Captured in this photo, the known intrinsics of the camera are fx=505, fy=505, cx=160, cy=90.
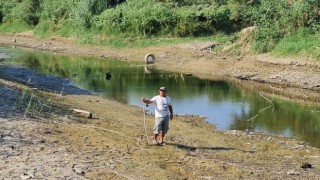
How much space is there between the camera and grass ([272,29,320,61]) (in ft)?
105

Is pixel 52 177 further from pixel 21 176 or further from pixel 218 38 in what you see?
pixel 218 38

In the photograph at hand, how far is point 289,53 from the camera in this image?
110ft

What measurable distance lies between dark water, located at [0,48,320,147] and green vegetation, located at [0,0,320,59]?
706 cm

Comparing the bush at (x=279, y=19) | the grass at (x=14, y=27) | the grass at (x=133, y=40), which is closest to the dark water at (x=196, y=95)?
the grass at (x=133, y=40)

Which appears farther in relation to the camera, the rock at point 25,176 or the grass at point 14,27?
the grass at point 14,27

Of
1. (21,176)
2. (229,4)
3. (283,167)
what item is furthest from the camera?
(229,4)

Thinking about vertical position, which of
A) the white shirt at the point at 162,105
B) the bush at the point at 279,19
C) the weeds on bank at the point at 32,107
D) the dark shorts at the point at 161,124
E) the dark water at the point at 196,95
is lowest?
the dark water at the point at 196,95

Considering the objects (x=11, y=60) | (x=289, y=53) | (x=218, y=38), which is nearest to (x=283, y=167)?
(x=289, y=53)

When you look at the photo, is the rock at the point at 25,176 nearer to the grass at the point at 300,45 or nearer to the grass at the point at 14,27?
the grass at the point at 300,45

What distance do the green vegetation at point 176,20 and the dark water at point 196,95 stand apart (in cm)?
706

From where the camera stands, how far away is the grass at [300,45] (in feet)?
105

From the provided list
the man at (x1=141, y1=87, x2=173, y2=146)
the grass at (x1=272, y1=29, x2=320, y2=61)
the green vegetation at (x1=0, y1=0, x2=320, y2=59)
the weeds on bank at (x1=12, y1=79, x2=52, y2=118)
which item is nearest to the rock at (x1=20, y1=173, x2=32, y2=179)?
the man at (x1=141, y1=87, x2=173, y2=146)

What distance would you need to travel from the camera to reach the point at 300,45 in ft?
109

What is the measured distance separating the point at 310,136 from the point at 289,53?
15327 millimetres
